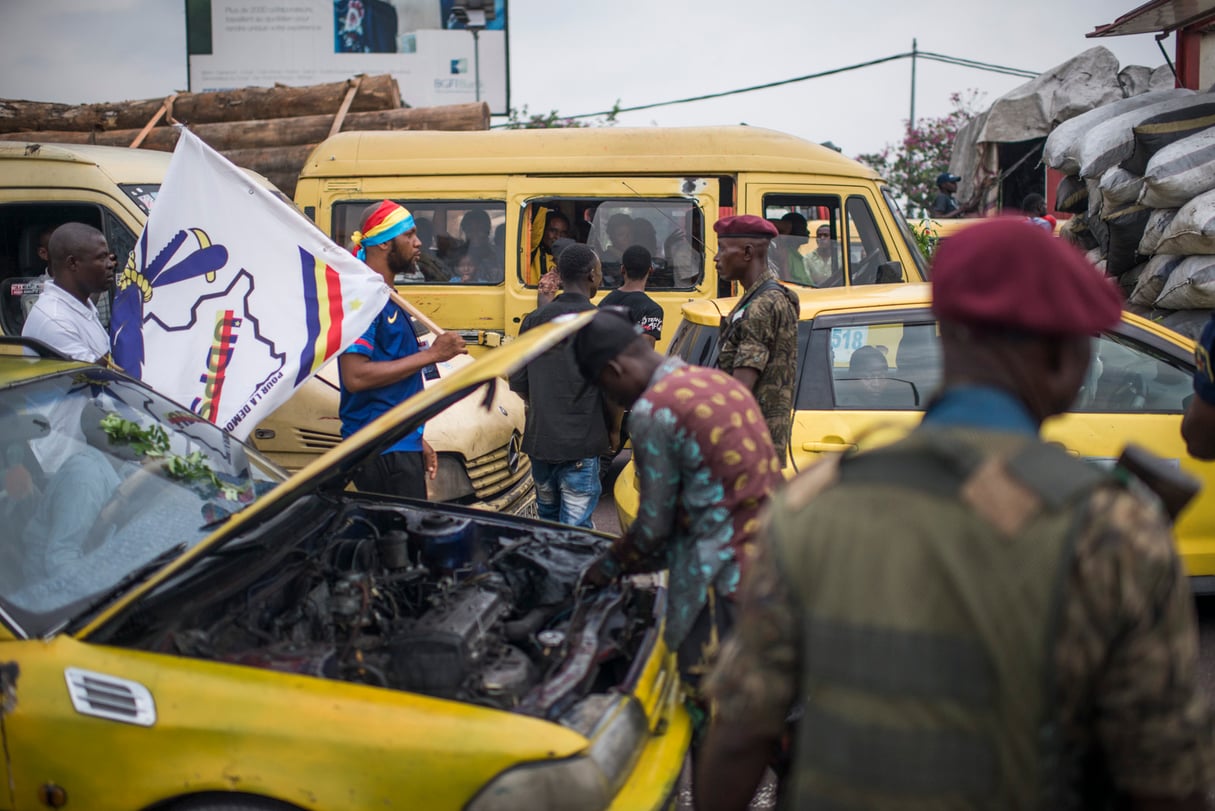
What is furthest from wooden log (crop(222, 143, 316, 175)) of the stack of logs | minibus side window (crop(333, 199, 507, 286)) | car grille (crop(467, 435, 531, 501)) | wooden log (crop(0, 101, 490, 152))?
car grille (crop(467, 435, 531, 501))

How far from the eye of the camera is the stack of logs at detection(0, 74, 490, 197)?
34.3ft

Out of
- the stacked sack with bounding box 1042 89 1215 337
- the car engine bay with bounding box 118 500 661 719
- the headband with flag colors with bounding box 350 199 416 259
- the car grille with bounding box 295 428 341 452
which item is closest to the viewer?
the car engine bay with bounding box 118 500 661 719

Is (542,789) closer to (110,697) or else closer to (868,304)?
(110,697)

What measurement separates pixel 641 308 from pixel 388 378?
2.52 m

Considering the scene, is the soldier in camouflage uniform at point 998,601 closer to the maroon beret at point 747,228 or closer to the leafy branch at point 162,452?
the leafy branch at point 162,452

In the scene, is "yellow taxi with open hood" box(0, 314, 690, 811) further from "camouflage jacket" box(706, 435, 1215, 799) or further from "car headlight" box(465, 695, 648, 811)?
"camouflage jacket" box(706, 435, 1215, 799)

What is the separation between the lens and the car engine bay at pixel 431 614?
257 cm

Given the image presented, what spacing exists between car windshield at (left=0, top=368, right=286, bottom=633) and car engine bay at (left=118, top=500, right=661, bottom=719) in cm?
27

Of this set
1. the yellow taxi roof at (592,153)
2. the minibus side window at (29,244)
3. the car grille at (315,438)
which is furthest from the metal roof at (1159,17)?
the minibus side window at (29,244)

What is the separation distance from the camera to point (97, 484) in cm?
328

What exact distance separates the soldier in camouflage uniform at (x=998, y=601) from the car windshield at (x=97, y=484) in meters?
2.11

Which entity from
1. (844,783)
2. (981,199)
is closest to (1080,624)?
(844,783)

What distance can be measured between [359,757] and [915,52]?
25773 millimetres

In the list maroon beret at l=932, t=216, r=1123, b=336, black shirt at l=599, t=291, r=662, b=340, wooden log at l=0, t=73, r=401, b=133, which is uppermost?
wooden log at l=0, t=73, r=401, b=133
